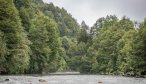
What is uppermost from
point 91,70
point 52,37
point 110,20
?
point 110,20

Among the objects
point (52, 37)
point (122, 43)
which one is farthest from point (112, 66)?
point (52, 37)

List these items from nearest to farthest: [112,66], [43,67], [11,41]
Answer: [11,41], [43,67], [112,66]

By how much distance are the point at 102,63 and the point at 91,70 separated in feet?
43.9

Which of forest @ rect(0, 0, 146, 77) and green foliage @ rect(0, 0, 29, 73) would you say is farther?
forest @ rect(0, 0, 146, 77)

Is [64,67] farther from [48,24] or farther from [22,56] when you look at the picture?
[22,56]

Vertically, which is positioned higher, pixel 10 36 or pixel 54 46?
pixel 54 46

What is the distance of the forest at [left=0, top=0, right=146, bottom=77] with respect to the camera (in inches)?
2596

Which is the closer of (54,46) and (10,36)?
(10,36)

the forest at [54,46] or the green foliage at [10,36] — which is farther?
the forest at [54,46]

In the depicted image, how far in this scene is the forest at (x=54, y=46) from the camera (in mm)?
65938

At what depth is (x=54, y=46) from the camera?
375 feet

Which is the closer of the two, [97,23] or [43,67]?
[43,67]

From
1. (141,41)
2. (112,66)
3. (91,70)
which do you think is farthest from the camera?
(91,70)

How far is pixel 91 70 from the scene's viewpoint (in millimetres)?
140125
